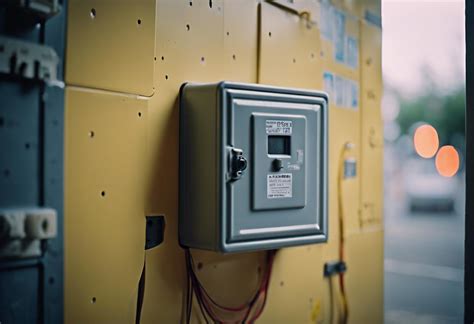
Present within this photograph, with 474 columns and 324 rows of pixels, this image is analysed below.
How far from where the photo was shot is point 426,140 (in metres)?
17.8

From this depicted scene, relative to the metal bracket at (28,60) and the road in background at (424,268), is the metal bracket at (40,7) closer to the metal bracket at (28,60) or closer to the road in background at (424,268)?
the metal bracket at (28,60)

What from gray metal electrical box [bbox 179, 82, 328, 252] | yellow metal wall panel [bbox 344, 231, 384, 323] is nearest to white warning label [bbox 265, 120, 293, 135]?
gray metal electrical box [bbox 179, 82, 328, 252]

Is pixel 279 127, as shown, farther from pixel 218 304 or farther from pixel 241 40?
pixel 218 304

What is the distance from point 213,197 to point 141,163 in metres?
0.30

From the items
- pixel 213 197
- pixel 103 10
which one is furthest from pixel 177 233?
pixel 103 10

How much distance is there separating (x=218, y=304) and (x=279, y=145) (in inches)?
29.1

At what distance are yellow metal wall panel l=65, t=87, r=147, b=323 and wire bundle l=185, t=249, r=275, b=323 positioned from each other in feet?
0.89

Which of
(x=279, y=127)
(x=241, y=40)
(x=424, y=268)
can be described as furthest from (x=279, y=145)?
(x=424, y=268)

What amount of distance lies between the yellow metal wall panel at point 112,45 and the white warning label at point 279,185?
1.95ft

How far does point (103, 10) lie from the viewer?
6.16 ft

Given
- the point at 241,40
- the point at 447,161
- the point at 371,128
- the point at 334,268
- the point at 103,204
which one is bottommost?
the point at 334,268

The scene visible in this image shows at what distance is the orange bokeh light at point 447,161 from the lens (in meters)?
18.5

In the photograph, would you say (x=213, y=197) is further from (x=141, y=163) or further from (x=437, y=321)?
(x=437, y=321)

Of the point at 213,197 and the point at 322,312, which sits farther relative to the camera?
the point at 322,312
